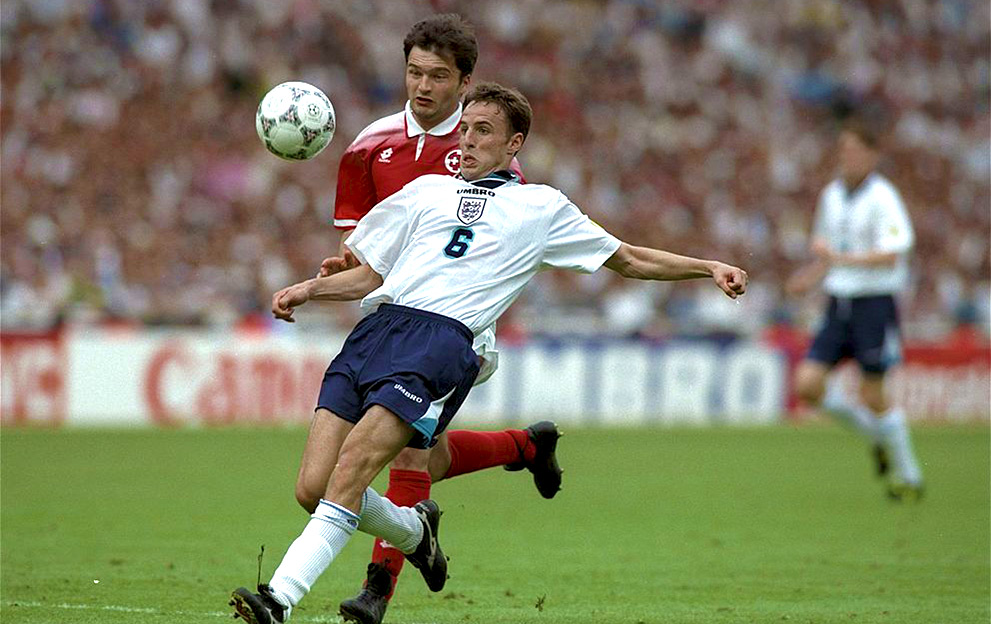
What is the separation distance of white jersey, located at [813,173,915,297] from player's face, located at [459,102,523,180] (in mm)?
6909

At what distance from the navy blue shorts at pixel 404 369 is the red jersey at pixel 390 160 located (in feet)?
3.43

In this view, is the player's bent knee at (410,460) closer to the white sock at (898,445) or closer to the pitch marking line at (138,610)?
the pitch marking line at (138,610)

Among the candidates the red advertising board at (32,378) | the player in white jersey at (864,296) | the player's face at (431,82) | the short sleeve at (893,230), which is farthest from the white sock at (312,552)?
the red advertising board at (32,378)

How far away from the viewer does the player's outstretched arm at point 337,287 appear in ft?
20.8

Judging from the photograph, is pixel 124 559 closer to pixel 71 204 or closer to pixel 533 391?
→ pixel 533 391

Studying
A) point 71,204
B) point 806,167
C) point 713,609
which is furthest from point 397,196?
point 806,167

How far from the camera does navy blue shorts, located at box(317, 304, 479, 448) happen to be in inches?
243

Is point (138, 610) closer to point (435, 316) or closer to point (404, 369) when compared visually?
point (404, 369)

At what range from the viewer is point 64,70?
23.2 metres

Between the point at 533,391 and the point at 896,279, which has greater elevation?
the point at 896,279

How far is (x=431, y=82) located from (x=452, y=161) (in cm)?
41

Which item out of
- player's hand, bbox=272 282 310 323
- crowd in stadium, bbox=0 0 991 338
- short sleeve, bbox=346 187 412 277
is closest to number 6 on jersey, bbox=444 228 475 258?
short sleeve, bbox=346 187 412 277

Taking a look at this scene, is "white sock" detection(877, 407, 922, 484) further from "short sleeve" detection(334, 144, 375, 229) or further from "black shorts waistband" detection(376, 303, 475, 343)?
"black shorts waistband" detection(376, 303, 475, 343)

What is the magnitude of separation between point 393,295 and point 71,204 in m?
16.6
